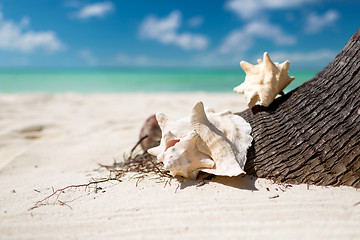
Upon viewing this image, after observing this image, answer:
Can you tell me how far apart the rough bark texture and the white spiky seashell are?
0.53 ft

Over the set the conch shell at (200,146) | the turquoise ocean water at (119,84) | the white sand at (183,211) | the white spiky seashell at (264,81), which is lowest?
the white sand at (183,211)

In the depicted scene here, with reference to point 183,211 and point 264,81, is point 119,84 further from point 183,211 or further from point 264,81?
point 183,211

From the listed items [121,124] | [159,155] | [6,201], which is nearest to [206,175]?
[159,155]

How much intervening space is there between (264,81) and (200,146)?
0.80 metres

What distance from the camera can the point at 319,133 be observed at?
6.25ft

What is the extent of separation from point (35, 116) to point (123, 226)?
217 inches

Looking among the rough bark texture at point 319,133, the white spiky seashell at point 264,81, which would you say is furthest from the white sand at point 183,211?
the white spiky seashell at point 264,81

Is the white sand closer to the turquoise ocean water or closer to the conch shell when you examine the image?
the conch shell

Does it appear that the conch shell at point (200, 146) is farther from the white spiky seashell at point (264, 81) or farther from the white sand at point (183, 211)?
the white spiky seashell at point (264, 81)

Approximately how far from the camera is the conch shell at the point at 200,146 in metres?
1.88

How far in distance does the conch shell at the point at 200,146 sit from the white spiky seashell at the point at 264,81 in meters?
0.34

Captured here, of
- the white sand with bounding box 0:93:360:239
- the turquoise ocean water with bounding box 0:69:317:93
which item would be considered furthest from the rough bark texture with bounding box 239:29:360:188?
the turquoise ocean water with bounding box 0:69:317:93

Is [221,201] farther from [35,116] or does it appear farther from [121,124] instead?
[35,116]

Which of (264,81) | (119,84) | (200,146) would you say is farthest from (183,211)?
(119,84)
